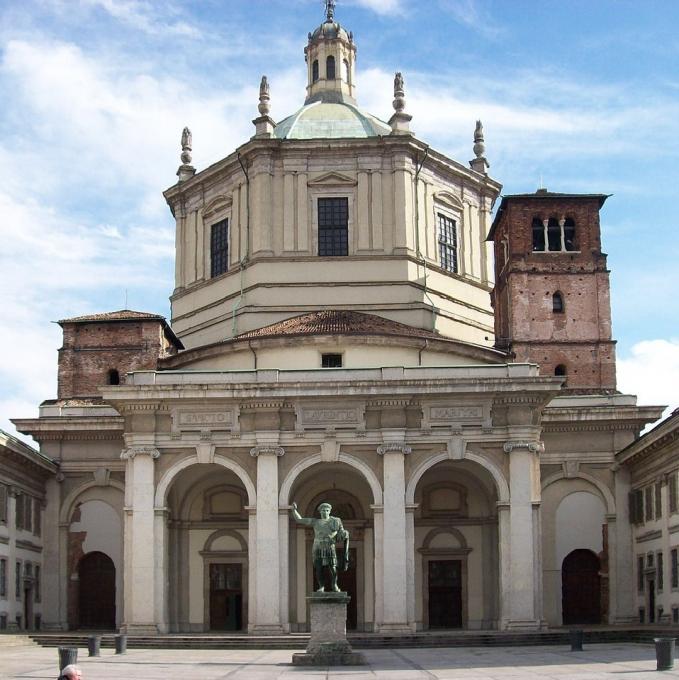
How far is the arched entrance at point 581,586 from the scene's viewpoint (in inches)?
1916

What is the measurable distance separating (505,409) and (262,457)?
8.30 meters

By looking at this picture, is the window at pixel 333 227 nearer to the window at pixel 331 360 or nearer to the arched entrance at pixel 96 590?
the window at pixel 331 360

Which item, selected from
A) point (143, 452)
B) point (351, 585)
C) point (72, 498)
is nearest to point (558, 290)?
point (351, 585)

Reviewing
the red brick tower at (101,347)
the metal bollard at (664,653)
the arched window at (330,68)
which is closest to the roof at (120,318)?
the red brick tower at (101,347)

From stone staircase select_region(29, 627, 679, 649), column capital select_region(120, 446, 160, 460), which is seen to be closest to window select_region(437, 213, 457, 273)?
column capital select_region(120, 446, 160, 460)

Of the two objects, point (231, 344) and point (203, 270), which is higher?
point (203, 270)

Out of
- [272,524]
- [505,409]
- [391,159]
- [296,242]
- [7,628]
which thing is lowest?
[7,628]

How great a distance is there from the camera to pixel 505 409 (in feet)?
143

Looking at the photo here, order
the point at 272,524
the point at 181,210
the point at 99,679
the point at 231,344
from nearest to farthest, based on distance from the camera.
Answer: the point at 99,679 < the point at 272,524 < the point at 231,344 < the point at 181,210

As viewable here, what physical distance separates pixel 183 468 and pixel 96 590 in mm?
8837

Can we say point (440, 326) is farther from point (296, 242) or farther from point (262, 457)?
point (262, 457)

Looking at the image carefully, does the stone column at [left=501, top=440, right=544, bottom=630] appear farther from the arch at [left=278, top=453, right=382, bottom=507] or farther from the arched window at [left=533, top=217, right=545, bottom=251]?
the arched window at [left=533, top=217, right=545, bottom=251]

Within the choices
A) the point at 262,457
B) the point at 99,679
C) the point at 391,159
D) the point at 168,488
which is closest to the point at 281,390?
the point at 262,457

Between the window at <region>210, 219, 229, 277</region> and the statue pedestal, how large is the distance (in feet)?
78.0
